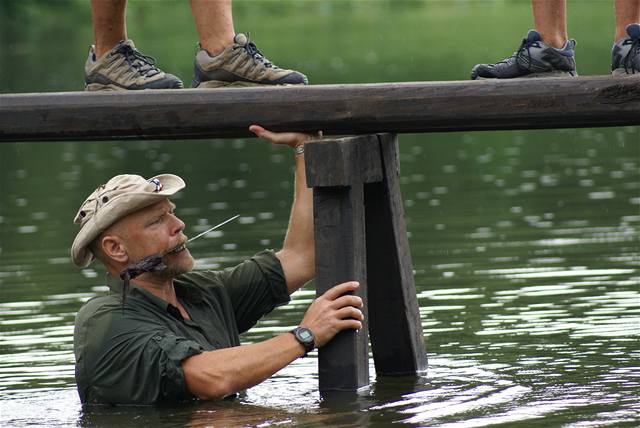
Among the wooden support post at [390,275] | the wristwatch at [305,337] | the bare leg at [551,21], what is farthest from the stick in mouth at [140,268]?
the bare leg at [551,21]

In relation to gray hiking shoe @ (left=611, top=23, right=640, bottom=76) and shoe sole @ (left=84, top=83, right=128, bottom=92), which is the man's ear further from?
gray hiking shoe @ (left=611, top=23, right=640, bottom=76)

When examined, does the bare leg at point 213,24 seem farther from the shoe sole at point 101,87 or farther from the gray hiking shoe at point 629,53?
the gray hiking shoe at point 629,53

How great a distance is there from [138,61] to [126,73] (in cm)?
10

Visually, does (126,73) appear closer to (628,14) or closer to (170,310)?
(170,310)

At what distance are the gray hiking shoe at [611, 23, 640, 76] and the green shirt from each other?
2.09 metres

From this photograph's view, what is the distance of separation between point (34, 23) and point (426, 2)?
61.9 feet

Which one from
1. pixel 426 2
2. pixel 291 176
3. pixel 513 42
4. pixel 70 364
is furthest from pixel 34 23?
pixel 70 364

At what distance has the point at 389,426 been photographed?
8133 millimetres

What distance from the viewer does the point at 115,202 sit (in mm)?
8461

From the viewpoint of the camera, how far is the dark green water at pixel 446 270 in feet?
28.2

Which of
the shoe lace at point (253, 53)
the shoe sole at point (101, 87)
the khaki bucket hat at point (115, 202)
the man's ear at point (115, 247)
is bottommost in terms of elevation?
the man's ear at point (115, 247)

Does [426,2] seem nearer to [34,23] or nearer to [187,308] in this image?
[34,23]

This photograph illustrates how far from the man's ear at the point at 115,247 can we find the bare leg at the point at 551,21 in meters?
2.33

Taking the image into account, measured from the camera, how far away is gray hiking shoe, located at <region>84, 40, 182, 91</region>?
28.5ft
